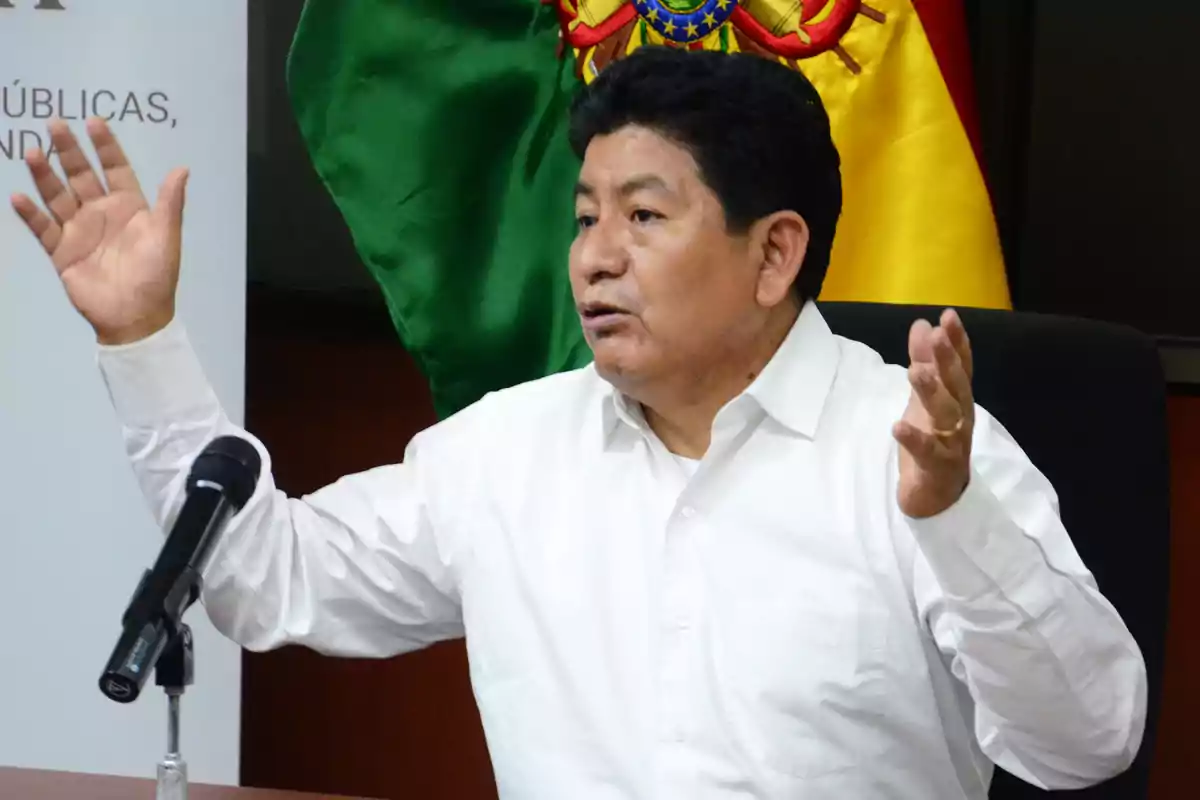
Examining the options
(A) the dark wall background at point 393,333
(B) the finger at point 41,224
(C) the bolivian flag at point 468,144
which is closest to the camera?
(B) the finger at point 41,224

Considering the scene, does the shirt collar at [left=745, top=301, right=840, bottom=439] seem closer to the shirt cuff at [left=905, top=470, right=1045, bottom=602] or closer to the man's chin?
the man's chin

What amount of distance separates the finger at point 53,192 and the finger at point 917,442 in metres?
0.79

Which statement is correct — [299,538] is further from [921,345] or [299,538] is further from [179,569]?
[921,345]

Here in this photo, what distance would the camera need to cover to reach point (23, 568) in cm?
251

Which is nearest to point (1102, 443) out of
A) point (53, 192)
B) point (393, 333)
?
point (53, 192)

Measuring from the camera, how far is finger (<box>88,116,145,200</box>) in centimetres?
143

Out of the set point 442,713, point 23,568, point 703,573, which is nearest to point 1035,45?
point 703,573

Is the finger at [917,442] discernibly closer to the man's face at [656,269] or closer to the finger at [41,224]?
the man's face at [656,269]

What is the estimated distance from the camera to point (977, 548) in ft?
4.03

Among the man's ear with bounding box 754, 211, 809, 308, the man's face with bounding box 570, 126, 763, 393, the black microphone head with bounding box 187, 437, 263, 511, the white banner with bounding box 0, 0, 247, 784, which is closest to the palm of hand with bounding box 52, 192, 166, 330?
the black microphone head with bounding box 187, 437, 263, 511

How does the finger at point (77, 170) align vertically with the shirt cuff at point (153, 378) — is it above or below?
above

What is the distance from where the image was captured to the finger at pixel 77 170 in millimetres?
1426

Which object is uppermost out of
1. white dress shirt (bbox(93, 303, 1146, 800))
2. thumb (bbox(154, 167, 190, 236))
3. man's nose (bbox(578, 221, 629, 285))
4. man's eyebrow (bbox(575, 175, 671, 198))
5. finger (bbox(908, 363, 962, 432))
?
man's eyebrow (bbox(575, 175, 671, 198))

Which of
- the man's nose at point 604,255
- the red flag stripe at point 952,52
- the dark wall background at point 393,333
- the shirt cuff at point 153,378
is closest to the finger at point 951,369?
the man's nose at point 604,255
